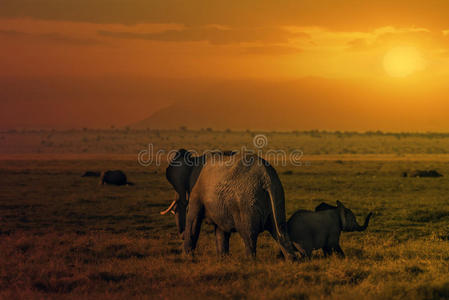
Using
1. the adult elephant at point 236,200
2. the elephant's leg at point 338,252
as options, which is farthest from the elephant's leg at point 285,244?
the elephant's leg at point 338,252

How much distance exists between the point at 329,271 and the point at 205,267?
2.11m

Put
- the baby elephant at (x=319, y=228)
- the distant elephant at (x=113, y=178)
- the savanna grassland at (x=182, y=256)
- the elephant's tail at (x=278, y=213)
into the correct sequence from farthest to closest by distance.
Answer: the distant elephant at (x=113, y=178)
the baby elephant at (x=319, y=228)
the elephant's tail at (x=278, y=213)
the savanna grassland at (x=182, y=256)

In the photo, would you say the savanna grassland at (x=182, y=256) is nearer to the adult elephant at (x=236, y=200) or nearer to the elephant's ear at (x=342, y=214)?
the adult elephant at (x=236, y=200)

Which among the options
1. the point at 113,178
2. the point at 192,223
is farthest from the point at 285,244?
the point at 113,178

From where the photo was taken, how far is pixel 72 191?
93.5 ft

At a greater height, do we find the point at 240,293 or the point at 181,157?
the point at 181,157

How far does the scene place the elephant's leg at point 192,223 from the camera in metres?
10.7

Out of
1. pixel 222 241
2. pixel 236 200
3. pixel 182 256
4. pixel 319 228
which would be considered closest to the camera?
pixel 236 200

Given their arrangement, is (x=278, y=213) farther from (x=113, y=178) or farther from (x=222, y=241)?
(x=113, y=178)

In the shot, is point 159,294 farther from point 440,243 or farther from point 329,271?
point 440,243

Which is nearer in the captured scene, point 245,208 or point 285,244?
point 245,208

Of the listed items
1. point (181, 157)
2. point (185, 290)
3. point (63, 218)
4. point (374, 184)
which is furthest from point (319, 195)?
point (185, 290)

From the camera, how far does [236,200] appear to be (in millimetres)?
10008

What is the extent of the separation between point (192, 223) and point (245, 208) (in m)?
1.34
